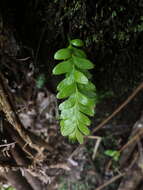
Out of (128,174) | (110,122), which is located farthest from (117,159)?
(110,122)

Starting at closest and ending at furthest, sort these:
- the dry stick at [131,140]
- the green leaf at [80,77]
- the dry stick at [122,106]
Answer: the green leaf at [80,77]
the dry stick at [122,106]
the dry stick at [131,140]

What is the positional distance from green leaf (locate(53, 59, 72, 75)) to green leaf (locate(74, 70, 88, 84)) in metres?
0.04

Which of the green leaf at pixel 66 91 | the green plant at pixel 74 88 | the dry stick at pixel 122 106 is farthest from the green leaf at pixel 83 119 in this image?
the dry stick at pixel 122 106

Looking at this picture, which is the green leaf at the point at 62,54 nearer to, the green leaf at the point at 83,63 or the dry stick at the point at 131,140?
the green leaf at the point at 83,63

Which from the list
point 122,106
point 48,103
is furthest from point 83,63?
point 48,103

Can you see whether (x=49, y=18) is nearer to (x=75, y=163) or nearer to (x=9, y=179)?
(x=9, y=179)

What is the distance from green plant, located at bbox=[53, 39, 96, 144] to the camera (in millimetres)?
1011

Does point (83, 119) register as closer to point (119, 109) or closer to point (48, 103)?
point (119, 109)

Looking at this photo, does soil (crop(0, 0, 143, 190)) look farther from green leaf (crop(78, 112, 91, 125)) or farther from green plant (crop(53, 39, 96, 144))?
green leaf (crop(78, 112, 91, 125))

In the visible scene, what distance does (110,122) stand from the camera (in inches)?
85.9

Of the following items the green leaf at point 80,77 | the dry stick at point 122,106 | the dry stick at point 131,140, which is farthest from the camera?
the dry stick at point 131,140

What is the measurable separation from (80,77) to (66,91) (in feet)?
0.32

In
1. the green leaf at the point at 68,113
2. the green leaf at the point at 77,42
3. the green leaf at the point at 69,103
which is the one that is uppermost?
the green leaf at the point at 77,42

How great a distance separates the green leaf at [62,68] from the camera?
101cm
